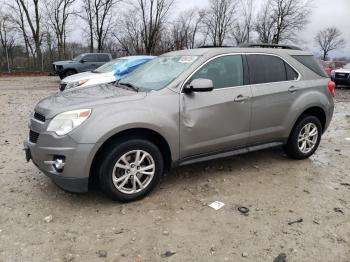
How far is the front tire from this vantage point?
11.3ft

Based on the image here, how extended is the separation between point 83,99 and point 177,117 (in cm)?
107

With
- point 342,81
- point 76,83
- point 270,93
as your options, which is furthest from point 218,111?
point 342,81

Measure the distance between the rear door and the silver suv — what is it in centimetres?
1

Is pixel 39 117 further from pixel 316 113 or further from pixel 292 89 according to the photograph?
pixel 316 113

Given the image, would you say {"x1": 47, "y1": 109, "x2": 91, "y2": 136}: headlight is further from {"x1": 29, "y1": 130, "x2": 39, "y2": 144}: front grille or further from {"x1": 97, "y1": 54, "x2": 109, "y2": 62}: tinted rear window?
{"x1": 97, "y1": 54, "x2": 109, "y2": 62}: tinted rear window

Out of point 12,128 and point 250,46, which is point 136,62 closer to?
point 12,128

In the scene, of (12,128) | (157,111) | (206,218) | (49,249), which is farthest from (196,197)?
(12,128)

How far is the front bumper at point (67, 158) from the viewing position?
327 cm

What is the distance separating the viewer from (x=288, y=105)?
4664 millimetres

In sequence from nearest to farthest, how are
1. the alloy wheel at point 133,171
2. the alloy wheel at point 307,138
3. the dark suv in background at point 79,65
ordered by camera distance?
1. the alloy wheel at point 133,171
2. the alloy wheel at point 307,138
3. the dark suv in background at point 79,65

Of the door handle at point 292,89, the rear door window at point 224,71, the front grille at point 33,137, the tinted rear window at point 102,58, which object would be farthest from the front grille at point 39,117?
the tinted rear window at point 102,58

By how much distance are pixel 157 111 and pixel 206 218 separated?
126 cm

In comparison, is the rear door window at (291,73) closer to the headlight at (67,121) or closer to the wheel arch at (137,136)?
the wheel arch at (137,136)

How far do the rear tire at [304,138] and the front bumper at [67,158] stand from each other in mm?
3051
